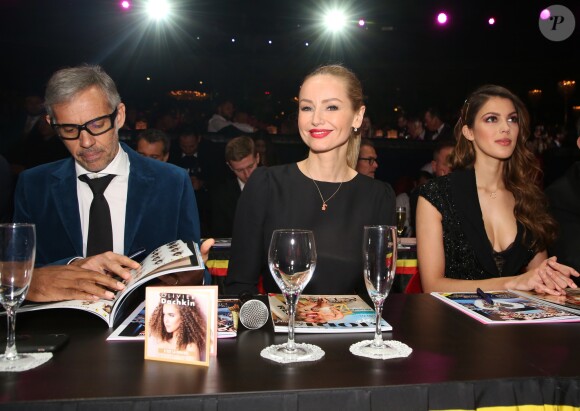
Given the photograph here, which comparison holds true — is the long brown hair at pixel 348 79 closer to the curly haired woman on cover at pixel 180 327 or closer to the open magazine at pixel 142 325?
the open magazine at pixel 142 325

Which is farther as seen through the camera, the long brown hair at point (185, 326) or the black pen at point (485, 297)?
the black pen at point (485, 297)

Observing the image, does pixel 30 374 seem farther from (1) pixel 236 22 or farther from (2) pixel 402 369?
(1) pixel 236 22

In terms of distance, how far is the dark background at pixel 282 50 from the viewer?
379 inches

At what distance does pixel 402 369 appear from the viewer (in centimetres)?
99

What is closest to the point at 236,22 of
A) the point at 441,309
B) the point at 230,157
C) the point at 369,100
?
the point at 369,100

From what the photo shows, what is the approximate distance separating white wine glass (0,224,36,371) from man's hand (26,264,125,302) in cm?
30

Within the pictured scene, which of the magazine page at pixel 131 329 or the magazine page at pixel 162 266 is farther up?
the magazine page at pixel 162 266

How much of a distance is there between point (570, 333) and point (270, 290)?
111cm

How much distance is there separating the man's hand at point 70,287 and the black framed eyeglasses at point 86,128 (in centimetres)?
70

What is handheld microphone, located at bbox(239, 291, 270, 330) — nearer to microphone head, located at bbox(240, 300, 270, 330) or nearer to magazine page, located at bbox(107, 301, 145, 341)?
microphone head, located at bbox(240, 300, 270, 330)

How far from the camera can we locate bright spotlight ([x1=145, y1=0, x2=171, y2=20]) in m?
9.31

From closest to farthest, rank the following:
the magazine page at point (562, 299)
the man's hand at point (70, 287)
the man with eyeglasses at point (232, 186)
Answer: the man's hand at point (70, 287) → the magazine page at point (562, 299) → the man with eyeglasses at point (232, 186)

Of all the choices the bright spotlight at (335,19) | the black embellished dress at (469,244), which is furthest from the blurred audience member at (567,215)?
the bright spotlight at (335,19)

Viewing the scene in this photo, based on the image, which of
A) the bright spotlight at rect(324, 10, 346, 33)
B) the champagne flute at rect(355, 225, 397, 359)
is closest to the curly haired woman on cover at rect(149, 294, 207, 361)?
the champagne flute at rect(355, 225, 397, 359)
